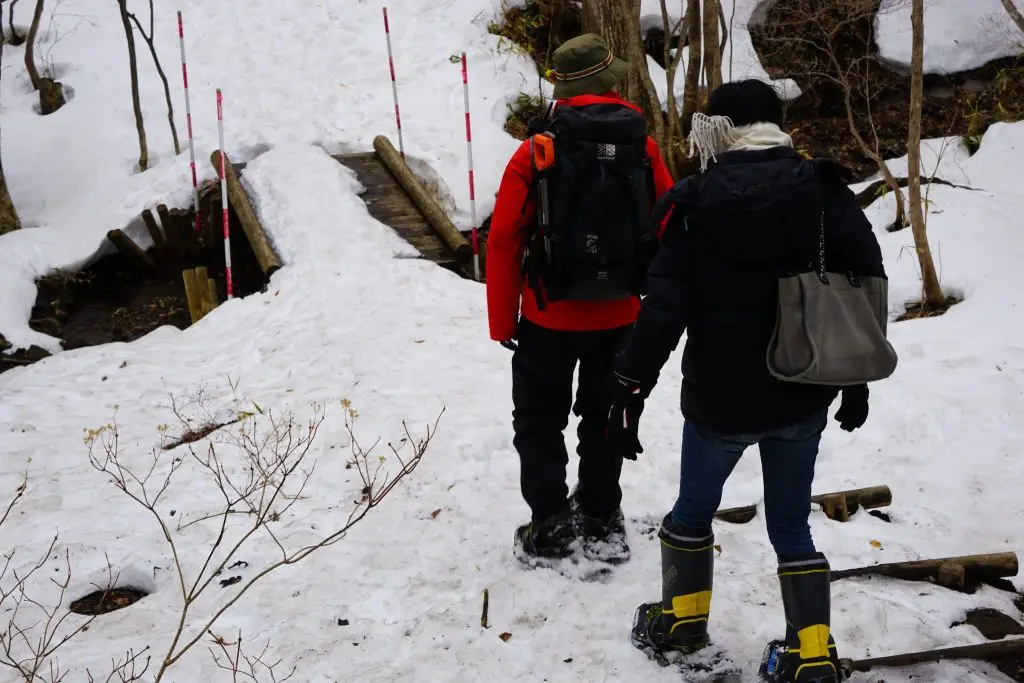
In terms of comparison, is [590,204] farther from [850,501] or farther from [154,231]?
[154,231]

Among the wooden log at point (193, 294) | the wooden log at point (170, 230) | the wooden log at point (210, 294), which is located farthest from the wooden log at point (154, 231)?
the wooden log at point (210, 294)

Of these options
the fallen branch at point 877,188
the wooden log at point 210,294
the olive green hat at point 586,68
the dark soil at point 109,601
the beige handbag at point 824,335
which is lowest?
the dark soil at point 109,601

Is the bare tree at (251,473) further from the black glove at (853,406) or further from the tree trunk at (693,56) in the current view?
the tree trunk at (693,56)

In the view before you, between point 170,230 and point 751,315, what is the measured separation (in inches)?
325

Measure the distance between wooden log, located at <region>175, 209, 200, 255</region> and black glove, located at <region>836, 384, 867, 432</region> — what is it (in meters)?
8.27

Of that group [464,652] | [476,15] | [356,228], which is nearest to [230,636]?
[464,652]

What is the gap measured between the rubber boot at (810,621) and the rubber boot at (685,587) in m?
0.30

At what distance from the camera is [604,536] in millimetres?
3816

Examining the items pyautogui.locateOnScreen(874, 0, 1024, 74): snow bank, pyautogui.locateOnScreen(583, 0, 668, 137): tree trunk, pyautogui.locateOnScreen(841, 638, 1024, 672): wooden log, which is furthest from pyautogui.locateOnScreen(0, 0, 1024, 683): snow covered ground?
pyautogui.locateOnScreen(874, 0, 1024, 74): snow bank

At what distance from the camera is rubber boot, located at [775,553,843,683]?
2.68 metres

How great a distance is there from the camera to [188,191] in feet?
31.5

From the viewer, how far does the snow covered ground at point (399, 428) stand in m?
3.35

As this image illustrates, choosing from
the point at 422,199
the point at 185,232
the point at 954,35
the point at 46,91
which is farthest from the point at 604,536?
the point at 954,35

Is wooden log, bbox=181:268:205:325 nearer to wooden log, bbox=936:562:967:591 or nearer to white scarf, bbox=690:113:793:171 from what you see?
white scarf, bbox=690:113:793:171
